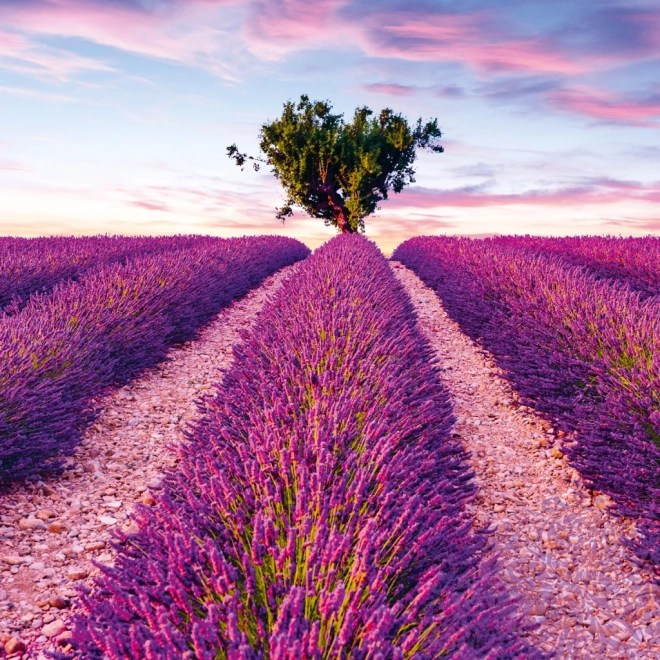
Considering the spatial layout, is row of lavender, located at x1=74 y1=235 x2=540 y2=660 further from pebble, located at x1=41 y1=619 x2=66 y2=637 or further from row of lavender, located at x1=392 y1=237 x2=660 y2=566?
row of lavender, located at x1=392 y1=237 x2=660 y2=566

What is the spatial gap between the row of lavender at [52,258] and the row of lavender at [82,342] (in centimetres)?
74

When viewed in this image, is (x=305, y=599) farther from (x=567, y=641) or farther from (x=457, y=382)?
(x=457, y=382)

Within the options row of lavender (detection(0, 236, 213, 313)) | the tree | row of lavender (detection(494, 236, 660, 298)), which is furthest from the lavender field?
the tree

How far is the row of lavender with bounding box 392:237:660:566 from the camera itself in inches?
133

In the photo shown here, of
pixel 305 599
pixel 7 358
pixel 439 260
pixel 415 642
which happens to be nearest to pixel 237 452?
pixel 305 599

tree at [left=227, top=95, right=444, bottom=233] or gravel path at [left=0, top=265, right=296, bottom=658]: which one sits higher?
tree at [left=227, top=95, right=444, bottom=233]

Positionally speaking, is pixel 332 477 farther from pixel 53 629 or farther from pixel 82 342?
pixel 82 342

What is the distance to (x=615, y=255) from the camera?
10.6 metres

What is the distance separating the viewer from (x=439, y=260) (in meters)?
11.5

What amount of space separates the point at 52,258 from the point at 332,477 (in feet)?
30.5

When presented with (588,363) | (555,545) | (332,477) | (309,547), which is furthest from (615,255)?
(309,547)

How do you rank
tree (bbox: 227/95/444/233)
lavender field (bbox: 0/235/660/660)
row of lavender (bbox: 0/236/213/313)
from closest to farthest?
lavender field (bbox: 0/235/660/660)
row of lavender (bbox: 0/236/213/313)
tree (bbox: 227/95/444/233)

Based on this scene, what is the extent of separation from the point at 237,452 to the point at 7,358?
2622 millimetres

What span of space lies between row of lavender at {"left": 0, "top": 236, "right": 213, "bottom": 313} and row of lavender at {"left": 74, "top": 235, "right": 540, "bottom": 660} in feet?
17.4
